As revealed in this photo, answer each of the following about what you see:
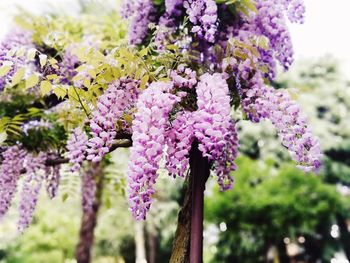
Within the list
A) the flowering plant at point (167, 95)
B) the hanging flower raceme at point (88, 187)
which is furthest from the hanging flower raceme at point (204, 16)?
the hanging flower raceme at point (88, 187)

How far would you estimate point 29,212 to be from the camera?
415 cm

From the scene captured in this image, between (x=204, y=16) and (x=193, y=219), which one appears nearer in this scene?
(x=193, y=219)

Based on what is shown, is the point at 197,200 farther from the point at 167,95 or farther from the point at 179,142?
the point at 167,95

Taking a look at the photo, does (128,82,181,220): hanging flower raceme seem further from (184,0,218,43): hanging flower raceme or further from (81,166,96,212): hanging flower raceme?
(81,166,96,212): hanging flower raceme

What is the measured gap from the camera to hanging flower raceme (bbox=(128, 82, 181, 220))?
7.17 feet

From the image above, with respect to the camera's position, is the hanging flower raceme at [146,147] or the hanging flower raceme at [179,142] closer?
the hanging flower raceme at [146,147]

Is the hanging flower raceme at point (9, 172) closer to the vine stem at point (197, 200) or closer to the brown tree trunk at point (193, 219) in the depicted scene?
the brown tree trunk at point (193, 219)

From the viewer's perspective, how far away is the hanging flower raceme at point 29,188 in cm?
389

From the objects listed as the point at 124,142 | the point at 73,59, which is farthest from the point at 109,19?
the point at 124,142

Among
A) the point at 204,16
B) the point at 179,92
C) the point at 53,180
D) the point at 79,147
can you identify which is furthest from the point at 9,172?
the point at 204,16

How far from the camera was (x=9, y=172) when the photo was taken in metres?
3.80

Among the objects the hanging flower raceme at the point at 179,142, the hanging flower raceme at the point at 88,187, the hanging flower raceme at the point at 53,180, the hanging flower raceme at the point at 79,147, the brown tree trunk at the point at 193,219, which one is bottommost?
the brown tree trunk at the point at 193,219

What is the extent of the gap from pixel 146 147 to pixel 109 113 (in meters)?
0.44

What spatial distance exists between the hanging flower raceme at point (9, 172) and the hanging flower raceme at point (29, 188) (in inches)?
3.1
